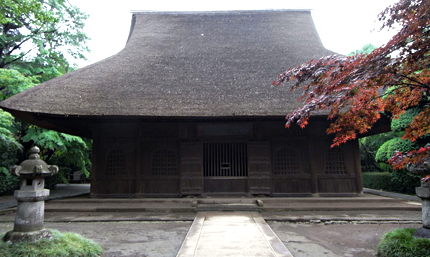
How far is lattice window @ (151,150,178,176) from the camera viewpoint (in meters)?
10.0

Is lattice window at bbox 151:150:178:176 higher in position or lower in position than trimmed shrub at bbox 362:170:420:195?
higher

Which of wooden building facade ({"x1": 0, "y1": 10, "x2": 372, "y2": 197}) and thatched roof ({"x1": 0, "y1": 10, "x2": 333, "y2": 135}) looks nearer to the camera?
thatched roof ({"x1": 0, "y1": 10, "x2": 333, "y2": 135})

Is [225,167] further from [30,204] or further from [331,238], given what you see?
[30,204]

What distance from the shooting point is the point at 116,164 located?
10.1 m

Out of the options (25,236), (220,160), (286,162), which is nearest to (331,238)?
(286,162)

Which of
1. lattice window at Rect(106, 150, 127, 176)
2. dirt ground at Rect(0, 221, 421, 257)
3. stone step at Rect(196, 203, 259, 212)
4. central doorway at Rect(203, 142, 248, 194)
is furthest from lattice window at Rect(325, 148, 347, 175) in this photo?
lattice window at Rect(106, 150, 127, 176)

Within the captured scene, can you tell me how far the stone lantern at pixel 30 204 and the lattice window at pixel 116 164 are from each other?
212 inches

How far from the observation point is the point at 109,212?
8242 millimetres

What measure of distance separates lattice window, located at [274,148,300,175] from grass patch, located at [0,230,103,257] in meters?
7.03

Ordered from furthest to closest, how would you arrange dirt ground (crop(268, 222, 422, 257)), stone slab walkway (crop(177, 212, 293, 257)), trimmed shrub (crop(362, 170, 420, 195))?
trimmed shrub (crop(362, 170, 420, 195)) < dirt ground (crop(268, 222, 422, 257)) < stone slab walkway (crop(177, 212, 293, 257))

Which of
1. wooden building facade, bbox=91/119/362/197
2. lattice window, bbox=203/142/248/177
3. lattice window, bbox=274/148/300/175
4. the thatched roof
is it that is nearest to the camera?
the thatched roof

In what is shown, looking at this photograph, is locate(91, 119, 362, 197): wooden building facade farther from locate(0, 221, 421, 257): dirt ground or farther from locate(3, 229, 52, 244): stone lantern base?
locate(3, 229, 52, 244): stone lantern base

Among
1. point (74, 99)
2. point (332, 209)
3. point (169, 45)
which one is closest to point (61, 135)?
point (74, 99)

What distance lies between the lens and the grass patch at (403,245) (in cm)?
387
